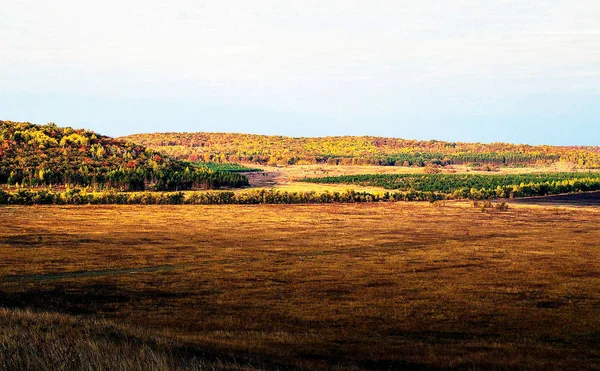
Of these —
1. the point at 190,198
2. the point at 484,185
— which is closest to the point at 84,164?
the point at 190,198

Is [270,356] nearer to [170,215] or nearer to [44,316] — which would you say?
[44,316]

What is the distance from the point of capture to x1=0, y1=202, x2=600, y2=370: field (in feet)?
72.9

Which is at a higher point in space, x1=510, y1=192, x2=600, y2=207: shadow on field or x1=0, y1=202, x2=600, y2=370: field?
x1=510, y1=192, x2=600, y2=207: shadow on field

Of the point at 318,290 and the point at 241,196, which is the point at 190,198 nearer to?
the point at 241,196

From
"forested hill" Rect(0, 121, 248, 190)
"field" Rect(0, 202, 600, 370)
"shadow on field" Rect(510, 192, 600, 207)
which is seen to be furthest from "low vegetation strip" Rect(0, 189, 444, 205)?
"field" Rect(0, 202, 600, 370)

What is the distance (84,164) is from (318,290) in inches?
5076

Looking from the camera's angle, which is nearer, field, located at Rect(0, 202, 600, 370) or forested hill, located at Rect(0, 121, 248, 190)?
field, located at Rect(0, 202, 600, 370)

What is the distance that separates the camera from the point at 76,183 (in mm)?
145750

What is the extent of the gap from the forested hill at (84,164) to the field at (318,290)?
5653 cm

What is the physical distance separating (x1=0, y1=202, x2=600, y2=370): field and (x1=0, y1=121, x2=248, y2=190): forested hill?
56.5m

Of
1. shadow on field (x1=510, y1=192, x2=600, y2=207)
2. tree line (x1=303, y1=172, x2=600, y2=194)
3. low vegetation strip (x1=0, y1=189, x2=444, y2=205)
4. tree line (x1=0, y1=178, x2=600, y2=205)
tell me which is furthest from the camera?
→ tree line (x1=303, y1=172, x2=600, y2=194)

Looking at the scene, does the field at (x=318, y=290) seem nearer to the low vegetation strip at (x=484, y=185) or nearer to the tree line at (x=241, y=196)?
the tree line at (x=241, y=196)

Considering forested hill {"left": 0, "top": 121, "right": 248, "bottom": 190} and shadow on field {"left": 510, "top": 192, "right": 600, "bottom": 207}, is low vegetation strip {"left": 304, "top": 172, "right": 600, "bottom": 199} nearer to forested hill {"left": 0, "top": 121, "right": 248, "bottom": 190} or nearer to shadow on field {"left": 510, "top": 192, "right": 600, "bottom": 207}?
shadow on field {"left": 510, "top": 192, "right": 600, "bottom": 207}

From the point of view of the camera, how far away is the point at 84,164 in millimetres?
157875
